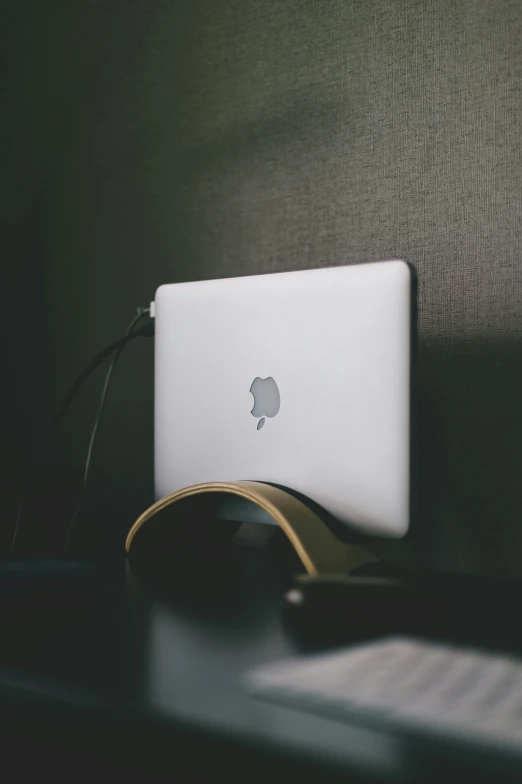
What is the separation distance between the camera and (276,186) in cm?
137

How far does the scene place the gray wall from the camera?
3.63 ft

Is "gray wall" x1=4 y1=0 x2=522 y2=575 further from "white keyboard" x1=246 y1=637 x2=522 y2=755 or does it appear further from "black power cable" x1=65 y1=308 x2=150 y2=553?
"white keyboard" x1=246 y1=637 x2=522 y2=755

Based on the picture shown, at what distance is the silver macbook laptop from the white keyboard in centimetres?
27

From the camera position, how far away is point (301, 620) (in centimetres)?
72

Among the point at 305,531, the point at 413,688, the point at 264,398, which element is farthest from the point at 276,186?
the point at 413,688

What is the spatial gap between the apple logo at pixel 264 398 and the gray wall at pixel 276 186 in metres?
0.30

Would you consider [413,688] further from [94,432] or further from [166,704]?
[94,432]

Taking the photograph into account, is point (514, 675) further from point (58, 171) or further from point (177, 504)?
point (58, 171)

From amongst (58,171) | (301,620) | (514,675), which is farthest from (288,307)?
(58,171)

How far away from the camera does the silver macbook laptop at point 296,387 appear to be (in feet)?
2.86

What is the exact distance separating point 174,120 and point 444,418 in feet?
2.70

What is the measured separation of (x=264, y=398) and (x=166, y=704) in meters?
0.51

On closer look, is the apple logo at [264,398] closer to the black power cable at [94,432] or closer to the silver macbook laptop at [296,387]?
the silver macbook laptop at [296,387]

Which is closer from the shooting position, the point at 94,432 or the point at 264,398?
the point at 264,398
